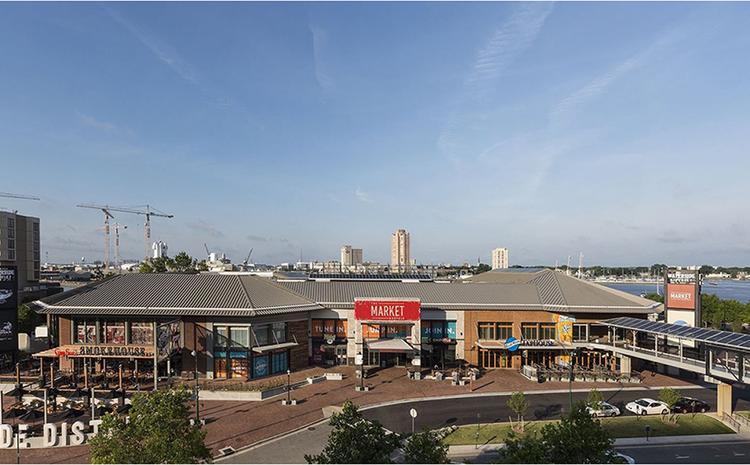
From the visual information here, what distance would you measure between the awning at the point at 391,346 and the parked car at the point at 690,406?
90.0 feet

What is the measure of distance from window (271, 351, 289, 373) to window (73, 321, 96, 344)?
21.2 meters

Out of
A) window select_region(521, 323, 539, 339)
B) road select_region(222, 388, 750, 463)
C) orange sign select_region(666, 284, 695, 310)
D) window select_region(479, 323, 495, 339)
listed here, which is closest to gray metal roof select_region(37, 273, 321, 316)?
road select_region(222, 388, 750, 463)

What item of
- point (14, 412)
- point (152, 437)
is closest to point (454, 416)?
point (152, 437)

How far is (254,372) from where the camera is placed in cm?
4966

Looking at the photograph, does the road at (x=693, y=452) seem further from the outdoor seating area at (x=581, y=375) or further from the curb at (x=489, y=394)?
the outdoor seating area at (x=581, y=375)

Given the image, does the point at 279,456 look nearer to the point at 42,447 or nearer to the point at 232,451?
the point at 232,451

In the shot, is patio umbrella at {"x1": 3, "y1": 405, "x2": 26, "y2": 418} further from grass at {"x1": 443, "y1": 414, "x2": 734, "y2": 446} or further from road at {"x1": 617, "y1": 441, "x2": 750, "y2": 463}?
road at {"x1": 617, "y1": 441, "x2": 750, "y2": 463}

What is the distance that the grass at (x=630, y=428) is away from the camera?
3341 cm

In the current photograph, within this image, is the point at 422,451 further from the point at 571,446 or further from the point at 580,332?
the point at 580,332

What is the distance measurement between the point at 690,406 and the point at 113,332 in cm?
6190

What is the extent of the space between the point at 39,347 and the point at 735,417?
8673 centimetres

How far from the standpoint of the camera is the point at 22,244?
106312 mm

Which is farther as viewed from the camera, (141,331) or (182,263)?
(182,263)

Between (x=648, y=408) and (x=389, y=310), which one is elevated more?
(x=389, y=310)
